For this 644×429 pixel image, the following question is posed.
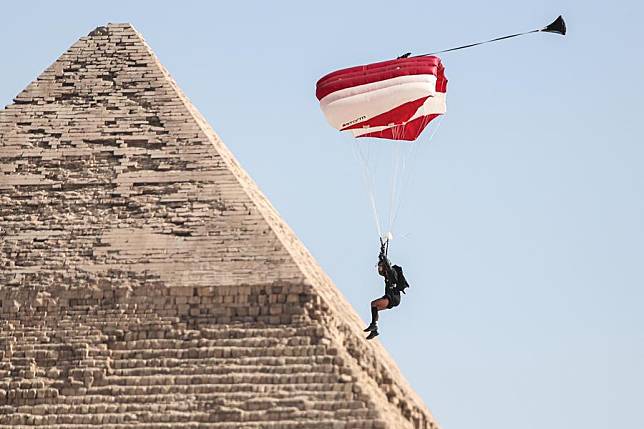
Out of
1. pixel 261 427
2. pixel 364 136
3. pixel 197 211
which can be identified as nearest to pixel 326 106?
pixel 364 136

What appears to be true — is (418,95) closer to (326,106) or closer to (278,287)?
(326,106)

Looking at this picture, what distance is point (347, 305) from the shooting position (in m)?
41.8

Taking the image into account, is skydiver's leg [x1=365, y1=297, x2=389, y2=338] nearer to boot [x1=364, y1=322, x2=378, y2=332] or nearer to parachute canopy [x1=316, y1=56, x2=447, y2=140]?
boot [x1=364, y1=322, x2=378, y2=332]

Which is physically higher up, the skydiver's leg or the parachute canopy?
the parachute canopy

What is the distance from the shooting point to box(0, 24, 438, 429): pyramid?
37.0m

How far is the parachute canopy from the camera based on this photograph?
40.9 meters

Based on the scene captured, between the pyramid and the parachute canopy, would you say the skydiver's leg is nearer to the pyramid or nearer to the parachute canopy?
the pyramid

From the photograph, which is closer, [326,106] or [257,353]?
[257,353]

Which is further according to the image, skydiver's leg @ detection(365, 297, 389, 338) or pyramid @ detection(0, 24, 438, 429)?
skydiver's leg @ detection(365, 297, 389, 338)

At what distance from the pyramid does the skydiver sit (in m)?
0.39

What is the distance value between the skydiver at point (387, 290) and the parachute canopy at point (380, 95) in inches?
92.3

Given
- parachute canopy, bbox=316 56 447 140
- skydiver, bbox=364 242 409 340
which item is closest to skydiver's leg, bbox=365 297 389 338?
skydiver, bbox=364 242 409 340

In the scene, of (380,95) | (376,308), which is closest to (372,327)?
(376,308)

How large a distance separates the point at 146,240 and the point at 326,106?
4.53 meters
